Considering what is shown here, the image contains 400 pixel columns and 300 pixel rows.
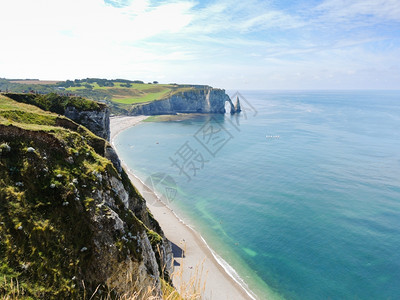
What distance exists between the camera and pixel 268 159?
261 feet

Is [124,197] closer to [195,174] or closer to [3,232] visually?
[3,232]

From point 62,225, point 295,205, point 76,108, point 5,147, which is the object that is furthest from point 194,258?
point 5,147

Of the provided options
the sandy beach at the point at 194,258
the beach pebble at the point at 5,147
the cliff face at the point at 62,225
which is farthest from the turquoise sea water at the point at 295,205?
the beach pebble at the point at 5,147

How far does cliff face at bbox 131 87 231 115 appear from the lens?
184875 millimetres

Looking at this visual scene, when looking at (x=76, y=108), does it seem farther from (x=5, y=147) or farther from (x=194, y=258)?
(x=194, y=258)

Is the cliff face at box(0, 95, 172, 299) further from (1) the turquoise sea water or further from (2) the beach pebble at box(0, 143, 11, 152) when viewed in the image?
(1) the turquoise sea water

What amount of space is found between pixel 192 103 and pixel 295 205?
14915cm

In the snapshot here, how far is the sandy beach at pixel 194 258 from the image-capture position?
3067cm

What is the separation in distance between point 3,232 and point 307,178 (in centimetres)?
6374

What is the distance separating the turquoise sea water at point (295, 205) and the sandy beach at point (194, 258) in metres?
2.06

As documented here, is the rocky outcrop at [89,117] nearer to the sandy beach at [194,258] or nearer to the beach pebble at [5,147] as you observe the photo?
the sandy beach at [194,258]

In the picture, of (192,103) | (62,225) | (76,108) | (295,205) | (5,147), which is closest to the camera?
(62,225)

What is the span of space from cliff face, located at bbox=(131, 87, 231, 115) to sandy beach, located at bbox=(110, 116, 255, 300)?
13318cm

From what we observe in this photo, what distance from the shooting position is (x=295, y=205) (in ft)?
166
